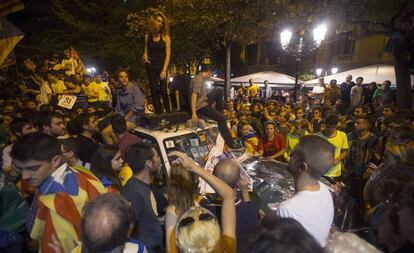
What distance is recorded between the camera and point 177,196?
2562mm

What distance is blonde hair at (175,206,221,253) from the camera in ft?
5.65

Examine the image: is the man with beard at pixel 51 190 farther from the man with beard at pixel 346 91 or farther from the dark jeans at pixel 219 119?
the man with beard at pixel 346 91

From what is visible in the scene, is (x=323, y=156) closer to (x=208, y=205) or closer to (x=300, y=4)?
(x=208, y=205)

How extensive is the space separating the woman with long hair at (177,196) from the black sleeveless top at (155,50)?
3.03 m

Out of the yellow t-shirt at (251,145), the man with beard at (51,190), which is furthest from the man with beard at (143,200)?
the yellow t-shirt at (251,145)

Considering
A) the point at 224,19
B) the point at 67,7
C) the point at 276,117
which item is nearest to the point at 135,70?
the point at 67,7

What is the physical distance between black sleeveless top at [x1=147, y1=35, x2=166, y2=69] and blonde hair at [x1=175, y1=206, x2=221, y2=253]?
4102 millimetres

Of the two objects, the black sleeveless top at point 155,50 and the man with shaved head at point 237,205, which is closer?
the man with shaved head at point 237,205

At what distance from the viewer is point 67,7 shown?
62.3ft

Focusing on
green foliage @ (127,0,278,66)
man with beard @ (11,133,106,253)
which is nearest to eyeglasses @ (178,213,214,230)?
man with beard @ (11,133,106,253)

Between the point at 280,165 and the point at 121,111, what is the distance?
126 inches

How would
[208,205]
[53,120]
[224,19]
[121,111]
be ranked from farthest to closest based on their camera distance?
[224,19] < [121,111] < [53,120] < [208,205]

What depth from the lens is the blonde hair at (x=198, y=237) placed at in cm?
172

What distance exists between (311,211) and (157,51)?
13.7ft
